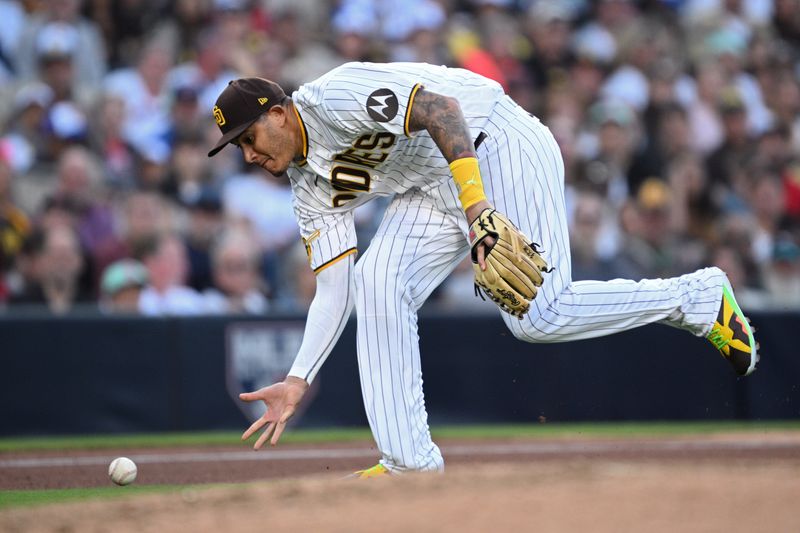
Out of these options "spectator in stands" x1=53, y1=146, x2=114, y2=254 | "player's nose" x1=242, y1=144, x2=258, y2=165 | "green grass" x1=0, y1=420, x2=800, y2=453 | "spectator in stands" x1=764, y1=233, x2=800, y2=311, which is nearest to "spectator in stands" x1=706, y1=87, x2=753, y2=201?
"spectator in stands" x1=764, y1=233, x2=800, y2=311

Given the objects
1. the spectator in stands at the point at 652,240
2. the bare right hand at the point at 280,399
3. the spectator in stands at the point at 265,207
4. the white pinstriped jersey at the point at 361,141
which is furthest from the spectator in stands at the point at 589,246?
the bare right hand at the point at 280,399

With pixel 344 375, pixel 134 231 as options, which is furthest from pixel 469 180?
pixel 134 231

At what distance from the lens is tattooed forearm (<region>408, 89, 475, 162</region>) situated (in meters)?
4.81

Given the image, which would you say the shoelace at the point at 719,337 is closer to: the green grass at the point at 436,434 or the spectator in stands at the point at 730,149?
the green grass at the point at 436,434

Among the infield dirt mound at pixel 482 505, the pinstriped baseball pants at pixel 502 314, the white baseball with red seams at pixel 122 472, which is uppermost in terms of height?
the pinstriped baseball pants at pixel 502 314

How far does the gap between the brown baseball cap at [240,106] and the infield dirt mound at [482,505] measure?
4.94 ft

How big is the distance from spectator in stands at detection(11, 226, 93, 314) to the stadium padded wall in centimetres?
61

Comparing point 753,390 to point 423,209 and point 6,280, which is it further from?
point 6,280

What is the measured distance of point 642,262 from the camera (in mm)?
10086

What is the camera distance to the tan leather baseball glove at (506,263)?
15.4 feet

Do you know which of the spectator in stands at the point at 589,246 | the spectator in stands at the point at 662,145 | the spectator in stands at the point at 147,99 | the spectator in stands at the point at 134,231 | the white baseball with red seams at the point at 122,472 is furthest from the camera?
the spectator in stands at the point at 662,145

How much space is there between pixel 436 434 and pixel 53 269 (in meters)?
3.11

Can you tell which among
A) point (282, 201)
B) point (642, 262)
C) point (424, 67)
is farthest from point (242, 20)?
point (424, 67)

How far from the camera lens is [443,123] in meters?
4.87
